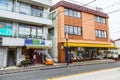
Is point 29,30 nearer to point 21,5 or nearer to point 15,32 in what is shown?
point 15,32

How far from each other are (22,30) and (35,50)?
12.4 ft

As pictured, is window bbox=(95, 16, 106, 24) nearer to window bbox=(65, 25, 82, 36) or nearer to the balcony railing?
window bbox=(65, 25, 82, 36)

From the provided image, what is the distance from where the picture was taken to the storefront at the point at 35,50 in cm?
2109

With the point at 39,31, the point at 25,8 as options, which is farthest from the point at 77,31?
the point at 25,8

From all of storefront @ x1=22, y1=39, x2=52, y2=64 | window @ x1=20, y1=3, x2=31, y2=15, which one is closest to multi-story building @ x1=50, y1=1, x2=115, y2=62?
storefront @ x1=22, y1=39, x2=52, y2=64

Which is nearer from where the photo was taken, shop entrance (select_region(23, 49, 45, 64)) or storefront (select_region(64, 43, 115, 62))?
shop entrance (select_region(23, 49, 45, 64))

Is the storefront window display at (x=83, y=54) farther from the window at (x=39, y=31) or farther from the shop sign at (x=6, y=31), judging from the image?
the shop sign at (x=6, y=31)

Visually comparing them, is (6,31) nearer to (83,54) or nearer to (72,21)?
(72,21)

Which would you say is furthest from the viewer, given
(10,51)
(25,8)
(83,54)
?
(83,54)

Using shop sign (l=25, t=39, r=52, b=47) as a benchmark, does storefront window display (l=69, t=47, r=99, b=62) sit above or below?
below

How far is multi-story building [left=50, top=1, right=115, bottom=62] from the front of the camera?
25578 mm

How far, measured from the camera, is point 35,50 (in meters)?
23.2

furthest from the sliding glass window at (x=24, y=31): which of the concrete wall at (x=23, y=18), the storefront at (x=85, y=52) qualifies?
the storefront at (x=85, y=52)

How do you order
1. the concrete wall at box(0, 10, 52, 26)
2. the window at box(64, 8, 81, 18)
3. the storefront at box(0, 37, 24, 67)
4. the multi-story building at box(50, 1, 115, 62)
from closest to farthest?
the storefront at box(0, 37, 24, 67) < the concrete wall at box(0, 10, 52, 26) < the multi-story building at box(50, 1, 115, 62) < the window at box(64, 8, 81, 18)
